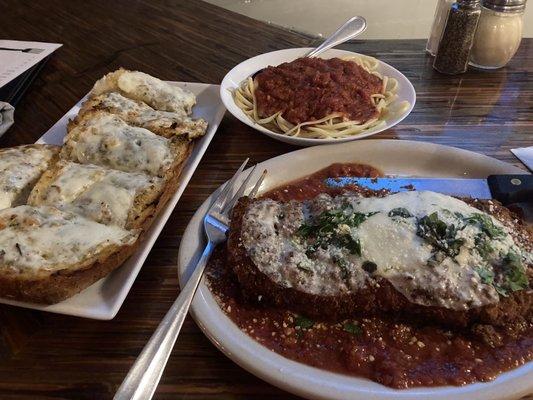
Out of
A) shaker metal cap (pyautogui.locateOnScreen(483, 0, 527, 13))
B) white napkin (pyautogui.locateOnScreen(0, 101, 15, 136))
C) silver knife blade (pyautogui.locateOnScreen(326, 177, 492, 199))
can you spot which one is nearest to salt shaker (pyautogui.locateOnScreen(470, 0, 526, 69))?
shaker metal cap (pyautogui.locateOnScreen(483, 0, 527, 13))

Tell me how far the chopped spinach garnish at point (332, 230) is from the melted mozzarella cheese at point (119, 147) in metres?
0.80

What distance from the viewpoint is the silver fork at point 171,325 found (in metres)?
1.25

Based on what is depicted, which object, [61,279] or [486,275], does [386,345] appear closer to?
[486,275]

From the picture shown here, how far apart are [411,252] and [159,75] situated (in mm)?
2377

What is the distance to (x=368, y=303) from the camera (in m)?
1.50

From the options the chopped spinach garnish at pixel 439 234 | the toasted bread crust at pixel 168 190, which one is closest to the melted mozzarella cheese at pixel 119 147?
the toasted bread crust at pixel 168 190

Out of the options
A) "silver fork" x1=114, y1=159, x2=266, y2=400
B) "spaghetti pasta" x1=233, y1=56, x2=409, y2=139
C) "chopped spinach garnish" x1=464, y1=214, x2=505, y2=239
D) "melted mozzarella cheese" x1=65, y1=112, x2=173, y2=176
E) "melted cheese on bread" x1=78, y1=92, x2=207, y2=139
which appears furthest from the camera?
"spaghetti pasta" x1=233, y1=56, x2=409, y2=139

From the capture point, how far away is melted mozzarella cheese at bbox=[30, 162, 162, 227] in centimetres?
185

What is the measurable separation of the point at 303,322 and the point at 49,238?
3.11 feet

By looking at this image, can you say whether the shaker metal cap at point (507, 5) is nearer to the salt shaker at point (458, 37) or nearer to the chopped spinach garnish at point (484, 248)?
the salt shaker at point (458, 37)

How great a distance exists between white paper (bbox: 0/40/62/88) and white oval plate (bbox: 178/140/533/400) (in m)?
2.07

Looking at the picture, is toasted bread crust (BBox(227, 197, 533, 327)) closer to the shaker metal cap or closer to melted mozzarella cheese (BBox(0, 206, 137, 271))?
melted mozzarella cheese (BBox(0, 206, 137, 271))

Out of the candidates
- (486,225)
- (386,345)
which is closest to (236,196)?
(386,345)

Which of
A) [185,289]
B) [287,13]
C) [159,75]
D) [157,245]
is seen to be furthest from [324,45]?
[287,13]
